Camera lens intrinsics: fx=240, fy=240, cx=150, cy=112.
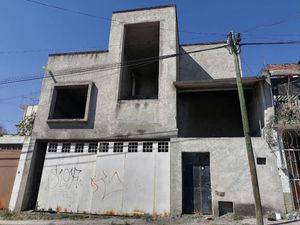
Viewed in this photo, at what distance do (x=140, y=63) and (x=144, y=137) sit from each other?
6.18 m

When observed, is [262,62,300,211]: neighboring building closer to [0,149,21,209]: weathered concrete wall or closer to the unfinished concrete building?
the unfinished concrete building

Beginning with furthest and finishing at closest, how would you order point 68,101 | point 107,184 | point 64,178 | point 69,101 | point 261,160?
point 69,101, point 68,101, point 64,178, point 107,184, point 261,160

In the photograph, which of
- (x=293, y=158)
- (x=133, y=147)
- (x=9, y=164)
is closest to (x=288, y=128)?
(x=293, y=158)

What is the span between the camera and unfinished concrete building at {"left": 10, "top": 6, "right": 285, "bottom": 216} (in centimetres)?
1018

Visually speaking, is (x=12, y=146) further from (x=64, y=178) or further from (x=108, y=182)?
(x=108, y=182)

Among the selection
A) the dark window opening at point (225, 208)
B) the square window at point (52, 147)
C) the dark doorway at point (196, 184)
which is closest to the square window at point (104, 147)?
the square window at point (52, 147)

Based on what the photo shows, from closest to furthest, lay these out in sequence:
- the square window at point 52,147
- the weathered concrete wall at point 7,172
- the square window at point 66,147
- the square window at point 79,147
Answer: the weathered concrete wall at point 7,172
the square window at point 79,147
the square window at point 66,147
the square window at point 52,147

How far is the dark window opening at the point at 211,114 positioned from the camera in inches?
538

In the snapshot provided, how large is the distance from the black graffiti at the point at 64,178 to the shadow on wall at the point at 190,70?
27.5 feet

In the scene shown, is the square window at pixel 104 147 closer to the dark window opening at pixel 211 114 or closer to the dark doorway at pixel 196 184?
the dark doorway at pixel 196 184

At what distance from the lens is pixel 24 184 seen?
11.6 m

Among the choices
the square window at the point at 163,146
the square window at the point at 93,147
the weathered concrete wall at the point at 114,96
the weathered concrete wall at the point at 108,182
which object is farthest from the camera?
the square window at the point at 93,147

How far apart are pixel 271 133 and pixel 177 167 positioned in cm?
431

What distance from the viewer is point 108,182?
36.1 feet
